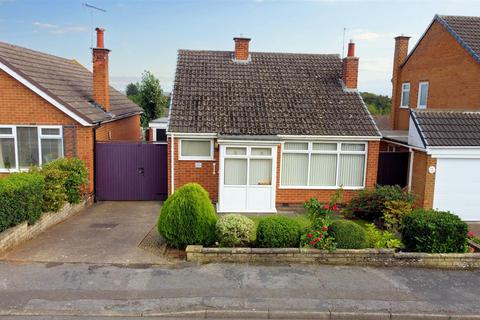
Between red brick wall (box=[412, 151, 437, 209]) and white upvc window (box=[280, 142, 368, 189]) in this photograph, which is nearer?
red brick wall (box=[412, 151, 437, 209])

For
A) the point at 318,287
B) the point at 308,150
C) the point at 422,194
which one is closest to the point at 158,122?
the point at 308,150

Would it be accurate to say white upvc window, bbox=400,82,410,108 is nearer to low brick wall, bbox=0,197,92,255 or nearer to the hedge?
low brick wall, bbox=0,197,92,255

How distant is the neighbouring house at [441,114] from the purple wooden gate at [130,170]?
8.54 m

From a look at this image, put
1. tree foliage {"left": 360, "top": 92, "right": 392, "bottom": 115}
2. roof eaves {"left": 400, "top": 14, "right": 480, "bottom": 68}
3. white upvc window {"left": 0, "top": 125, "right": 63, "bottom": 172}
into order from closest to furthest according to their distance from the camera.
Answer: white upvc window {"left": 0, "top": 125, "right": 63, "bottom": 172} < roof eaves {"left": 400, "top": 14, "right": 480, "bottom": 68} < tree foliage {"left": 360, "top": 92, "right": 392, "bottom": 115}

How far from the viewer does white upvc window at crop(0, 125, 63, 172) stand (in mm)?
13789

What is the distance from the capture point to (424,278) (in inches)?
340

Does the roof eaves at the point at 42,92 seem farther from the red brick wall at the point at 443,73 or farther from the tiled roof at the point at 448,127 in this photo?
the red brick wall at the point at 443,73

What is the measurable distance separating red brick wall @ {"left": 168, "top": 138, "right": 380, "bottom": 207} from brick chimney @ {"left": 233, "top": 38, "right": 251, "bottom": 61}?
4965 mm

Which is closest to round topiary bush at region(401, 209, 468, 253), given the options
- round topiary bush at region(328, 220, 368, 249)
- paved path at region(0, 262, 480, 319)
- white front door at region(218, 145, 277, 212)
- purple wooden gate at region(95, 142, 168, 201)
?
paved path at region(0, 262, 480, 319)

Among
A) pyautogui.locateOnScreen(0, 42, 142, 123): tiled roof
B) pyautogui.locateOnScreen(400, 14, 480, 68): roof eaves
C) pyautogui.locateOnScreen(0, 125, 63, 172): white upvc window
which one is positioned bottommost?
pyautogui.locateOnScreen(0, 125, 63, 172): white upvc window

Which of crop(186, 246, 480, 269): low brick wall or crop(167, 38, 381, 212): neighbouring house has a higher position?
crop(167, 38, 381, 212): neighbouring house

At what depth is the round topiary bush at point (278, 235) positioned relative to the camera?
932 cm

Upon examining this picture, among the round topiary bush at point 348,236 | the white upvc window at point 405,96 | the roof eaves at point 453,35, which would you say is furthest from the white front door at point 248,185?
the white upvc window at point 405,96

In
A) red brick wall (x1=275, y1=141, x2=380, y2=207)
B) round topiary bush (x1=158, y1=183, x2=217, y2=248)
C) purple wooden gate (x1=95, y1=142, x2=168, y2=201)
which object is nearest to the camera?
round topiary bush (x1=158, y1=183, x2=217, y2=248)
